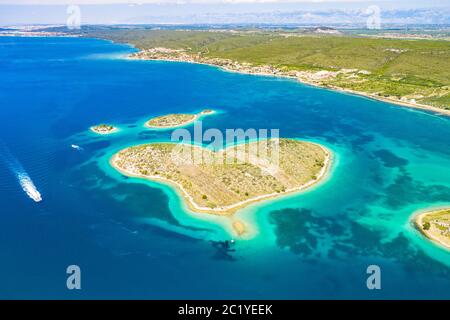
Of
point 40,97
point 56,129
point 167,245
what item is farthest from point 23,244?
point 40,97

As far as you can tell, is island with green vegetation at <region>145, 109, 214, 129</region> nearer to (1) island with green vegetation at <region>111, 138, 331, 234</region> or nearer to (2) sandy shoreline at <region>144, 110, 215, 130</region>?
(2) sandy shoreline at <region>144, 110, 215, 130</region>

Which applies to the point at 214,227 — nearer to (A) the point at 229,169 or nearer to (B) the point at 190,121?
(A) the point at 229,169

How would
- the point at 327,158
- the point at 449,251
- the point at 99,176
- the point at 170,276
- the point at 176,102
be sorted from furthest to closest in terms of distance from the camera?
the point at 176,102
the point at 327,158
the point at 99,176
the point at 449,251
the point at 170,276

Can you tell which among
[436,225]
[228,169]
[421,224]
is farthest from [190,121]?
[436,225]

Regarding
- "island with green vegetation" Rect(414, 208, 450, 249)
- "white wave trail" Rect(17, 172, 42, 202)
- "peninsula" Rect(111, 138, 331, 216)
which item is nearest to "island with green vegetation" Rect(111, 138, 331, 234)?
"peninsula" Rect(111, 138, 331, 216)
